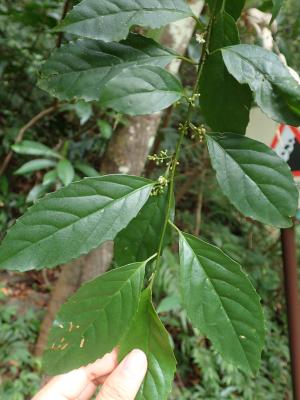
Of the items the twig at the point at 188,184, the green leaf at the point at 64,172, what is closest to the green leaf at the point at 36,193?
the green leaf at the point at 64,172

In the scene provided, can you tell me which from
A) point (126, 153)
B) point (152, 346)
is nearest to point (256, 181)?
point (152, 346)

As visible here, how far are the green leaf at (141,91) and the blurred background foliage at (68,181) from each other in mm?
1133

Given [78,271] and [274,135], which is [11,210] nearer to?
[78,271]

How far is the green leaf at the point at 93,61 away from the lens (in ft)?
1.67

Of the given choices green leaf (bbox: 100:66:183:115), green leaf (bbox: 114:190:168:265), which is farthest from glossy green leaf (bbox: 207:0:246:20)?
green leaf (bbox: 114:190:168:265)

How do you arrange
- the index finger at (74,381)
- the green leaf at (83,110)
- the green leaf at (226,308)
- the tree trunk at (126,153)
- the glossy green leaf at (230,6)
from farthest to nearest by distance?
the green leaf at (83,110)
the tree trunk at (126,153)
the index finger at (74,381)
the glossy green leaf at (230,6)
the green leaf at (226,308)

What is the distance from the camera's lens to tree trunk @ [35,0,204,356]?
1175 millimetres

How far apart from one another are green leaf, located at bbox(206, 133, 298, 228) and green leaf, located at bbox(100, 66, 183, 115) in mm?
77

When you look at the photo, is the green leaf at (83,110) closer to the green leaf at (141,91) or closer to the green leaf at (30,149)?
the green leaf at (30,149)

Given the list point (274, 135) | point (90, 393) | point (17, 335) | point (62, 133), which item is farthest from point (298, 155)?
point (62, 133)

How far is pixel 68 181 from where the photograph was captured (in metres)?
1.58

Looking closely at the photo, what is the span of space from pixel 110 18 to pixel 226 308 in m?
0.34

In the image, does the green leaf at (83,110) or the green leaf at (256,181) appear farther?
the green leaf at (83,110)

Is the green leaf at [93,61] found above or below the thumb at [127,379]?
above
